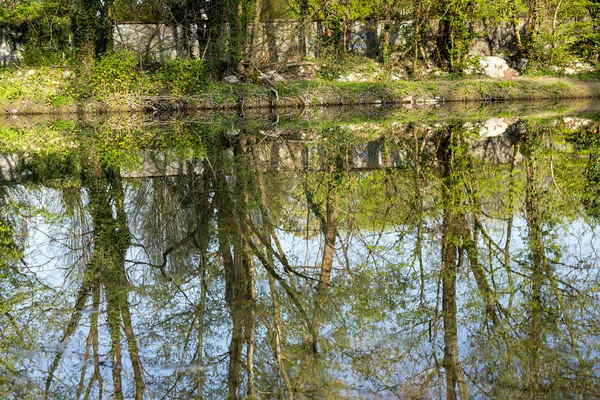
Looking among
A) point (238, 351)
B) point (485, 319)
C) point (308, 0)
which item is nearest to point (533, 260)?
point (485, 319)

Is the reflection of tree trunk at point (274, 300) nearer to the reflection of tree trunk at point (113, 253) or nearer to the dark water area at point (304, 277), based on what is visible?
Result: the dark water area at point (304, 277)

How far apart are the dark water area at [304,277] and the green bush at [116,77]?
12.2 m

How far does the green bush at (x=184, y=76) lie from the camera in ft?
72.9

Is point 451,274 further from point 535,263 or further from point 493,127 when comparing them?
point 493,127

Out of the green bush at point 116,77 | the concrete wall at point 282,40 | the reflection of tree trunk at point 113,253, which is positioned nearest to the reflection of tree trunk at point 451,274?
the reflection of tree trunk at point 113,253

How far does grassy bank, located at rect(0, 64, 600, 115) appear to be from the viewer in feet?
71.1

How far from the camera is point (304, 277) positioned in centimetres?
452

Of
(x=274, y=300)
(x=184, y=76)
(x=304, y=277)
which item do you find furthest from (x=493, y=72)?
(x=274, y=300)

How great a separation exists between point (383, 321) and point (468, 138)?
916cm

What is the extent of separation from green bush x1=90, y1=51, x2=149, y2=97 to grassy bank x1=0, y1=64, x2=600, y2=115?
0.10 feet

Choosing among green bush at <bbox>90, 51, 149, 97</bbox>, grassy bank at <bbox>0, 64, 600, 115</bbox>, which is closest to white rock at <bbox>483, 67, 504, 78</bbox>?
grassy bank at <bbox>0, 64, 600, 115</bbox>

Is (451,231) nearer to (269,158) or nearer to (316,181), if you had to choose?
(316,181)

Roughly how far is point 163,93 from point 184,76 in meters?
0.84

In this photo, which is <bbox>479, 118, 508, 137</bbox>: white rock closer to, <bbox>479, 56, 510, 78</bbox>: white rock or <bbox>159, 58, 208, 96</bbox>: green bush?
<bbox>159, 58, 208, 96</bbox>: green bush
